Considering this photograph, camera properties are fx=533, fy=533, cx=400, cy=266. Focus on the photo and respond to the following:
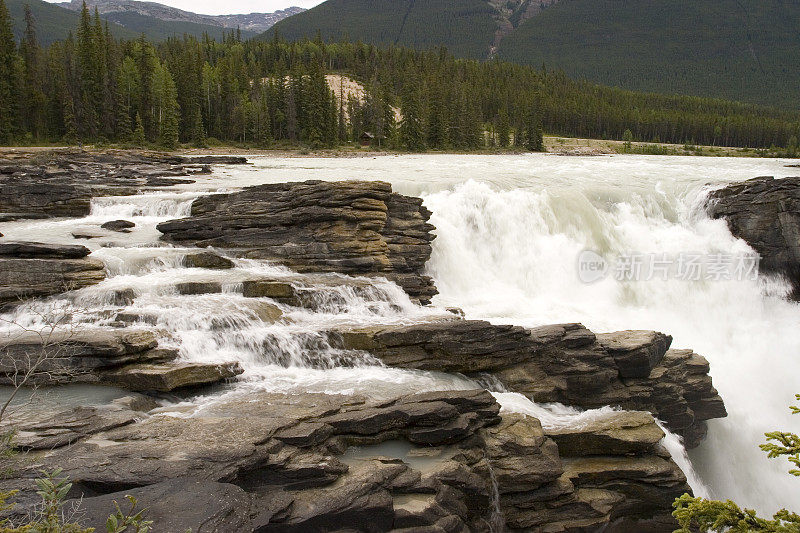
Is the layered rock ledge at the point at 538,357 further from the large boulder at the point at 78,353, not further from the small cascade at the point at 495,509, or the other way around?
the large boulder at the point at 78,353

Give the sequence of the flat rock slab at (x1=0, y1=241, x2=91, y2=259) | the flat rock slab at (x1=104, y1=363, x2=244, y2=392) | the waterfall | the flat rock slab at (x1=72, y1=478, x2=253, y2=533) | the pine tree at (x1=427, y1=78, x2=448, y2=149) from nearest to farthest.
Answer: the flat rock slab at (x1=72, y1=478, x2=253, y2=533), the flat rock slab at (x1=104, y1=363, x2=244, y2=392), the flat rock slab at (x1=0, y1=241, x2=91, y2=259), the waterfall, the pine tree at (x1=427, y1=78, x2=448, y2=149)

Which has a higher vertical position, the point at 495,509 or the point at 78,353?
the point at 78,353

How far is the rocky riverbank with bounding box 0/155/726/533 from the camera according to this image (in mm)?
7938

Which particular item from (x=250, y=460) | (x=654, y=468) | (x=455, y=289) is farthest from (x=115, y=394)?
(x=455, y=289)

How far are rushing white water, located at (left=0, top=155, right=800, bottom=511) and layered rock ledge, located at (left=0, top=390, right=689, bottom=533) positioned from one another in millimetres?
1544

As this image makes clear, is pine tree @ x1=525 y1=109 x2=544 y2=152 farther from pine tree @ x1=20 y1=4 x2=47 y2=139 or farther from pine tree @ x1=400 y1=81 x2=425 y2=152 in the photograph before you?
pine tree @ x1=20 y1=4 x2=47 y2=139

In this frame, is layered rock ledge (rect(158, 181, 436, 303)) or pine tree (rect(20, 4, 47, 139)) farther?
pine tree (rect(20, 4, 47, 139))

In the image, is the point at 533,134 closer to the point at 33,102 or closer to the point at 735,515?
the point at 33,102

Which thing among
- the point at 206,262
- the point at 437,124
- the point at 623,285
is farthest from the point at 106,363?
the point at 437,124

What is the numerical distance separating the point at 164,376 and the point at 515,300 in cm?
1633

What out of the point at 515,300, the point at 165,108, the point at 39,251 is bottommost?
the point at 515,300

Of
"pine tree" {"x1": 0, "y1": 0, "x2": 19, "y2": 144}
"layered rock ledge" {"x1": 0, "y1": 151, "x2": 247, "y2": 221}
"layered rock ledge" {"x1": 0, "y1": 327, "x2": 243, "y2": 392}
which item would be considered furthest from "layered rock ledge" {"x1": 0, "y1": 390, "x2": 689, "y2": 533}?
"pine tree" {"x1": 0, "y1": 0, "x2": 19, "y2": 144}

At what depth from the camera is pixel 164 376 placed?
38.2 feet

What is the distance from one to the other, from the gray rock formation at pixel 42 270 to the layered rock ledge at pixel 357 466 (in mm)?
7435
